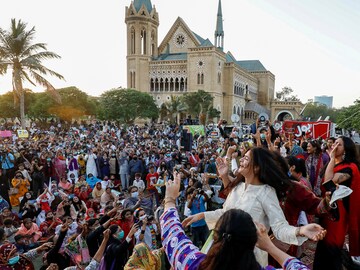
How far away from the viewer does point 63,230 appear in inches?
156

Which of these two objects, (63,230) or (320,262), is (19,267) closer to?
(63,230)

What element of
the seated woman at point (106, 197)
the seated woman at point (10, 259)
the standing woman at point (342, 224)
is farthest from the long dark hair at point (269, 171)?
the seated woman at point (106, 197)

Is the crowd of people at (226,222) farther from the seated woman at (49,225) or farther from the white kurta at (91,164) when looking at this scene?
the white kurta at (91,164)

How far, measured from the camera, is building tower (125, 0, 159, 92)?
5062cm

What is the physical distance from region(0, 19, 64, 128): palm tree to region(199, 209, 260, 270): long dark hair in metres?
18.1

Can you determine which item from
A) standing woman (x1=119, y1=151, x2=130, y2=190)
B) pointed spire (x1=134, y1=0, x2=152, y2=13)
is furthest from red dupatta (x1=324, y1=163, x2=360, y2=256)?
pointed spire (x1=134, y1=0, x2=152, y2=13)

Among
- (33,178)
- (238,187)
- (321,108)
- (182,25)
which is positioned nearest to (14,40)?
(33,178)

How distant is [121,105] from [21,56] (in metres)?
20.6

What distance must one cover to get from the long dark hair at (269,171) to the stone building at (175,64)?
46.0 metres

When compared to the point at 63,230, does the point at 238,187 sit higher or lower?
higher

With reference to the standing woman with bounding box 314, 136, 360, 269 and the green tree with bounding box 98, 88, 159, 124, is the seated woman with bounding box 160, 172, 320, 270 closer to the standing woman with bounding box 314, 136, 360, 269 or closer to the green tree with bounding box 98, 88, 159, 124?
the standing woman with bounding box 314, 136, 360, 269

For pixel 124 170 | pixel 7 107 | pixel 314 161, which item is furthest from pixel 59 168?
pixel 7 107

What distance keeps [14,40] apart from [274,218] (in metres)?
19.1

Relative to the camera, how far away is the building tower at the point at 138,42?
50.6 metres
